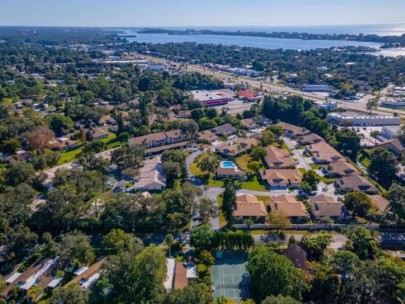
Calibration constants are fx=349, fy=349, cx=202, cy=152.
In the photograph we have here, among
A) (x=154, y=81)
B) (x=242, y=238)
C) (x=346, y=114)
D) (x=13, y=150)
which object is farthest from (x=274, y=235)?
(x=154, y=81)

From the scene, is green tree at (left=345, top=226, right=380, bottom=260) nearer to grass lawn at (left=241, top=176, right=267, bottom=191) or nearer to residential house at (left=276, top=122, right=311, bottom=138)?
grass lawn at (left=241, top=176, right=267, bottom=191)

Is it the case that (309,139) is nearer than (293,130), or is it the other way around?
(309,139)

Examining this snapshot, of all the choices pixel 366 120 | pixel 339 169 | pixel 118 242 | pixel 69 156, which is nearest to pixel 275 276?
pixel 118 242

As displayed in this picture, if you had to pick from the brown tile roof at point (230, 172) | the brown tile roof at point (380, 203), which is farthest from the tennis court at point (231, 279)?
the brown tile roof at point (230, 172)

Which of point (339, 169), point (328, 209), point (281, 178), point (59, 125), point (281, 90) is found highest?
point (281, 90)

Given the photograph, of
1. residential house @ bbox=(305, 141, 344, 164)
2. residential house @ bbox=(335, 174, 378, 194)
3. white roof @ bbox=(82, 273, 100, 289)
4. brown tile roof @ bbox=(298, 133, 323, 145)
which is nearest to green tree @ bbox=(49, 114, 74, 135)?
white roof @ bbox=(82, 273, 100, 289)

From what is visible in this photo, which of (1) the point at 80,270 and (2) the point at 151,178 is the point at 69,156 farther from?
(1) the point at 80,270
